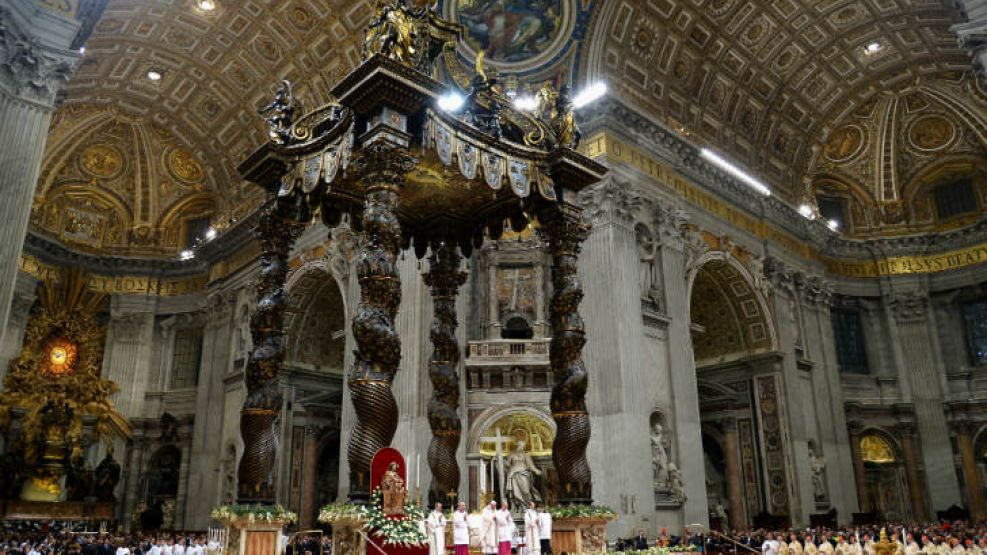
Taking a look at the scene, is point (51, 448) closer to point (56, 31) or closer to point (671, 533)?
point (56, 31)

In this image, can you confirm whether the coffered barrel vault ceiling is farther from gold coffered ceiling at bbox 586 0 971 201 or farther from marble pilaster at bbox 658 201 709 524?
marble pilaster at bbox 658 201 709 524

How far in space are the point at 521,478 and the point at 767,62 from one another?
12530 mm

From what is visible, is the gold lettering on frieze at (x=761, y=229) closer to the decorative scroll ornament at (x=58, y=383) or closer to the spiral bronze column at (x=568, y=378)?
the spiral bronze column at (x=568, y=378)

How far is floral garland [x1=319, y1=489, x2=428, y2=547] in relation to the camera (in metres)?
5.53

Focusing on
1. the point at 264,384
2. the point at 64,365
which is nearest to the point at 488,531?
the point at 264,384

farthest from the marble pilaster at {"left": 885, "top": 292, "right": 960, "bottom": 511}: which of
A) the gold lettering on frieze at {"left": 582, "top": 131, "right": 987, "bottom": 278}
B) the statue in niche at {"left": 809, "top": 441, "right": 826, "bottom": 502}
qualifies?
the statue in niche at {"left": 809, "top": 441, "right": 826, "bottom": 502}

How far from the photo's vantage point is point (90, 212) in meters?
23.0

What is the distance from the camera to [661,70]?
670 inches

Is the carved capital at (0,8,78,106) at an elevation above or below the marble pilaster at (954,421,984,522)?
above

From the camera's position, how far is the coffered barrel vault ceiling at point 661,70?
16297 mm

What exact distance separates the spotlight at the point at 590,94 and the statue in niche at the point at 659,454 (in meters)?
6.39

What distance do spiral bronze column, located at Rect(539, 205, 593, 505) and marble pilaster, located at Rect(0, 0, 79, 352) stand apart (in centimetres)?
667

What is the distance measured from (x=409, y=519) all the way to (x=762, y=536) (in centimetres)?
1024

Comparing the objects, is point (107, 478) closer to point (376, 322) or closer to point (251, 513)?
point (251, 513)
